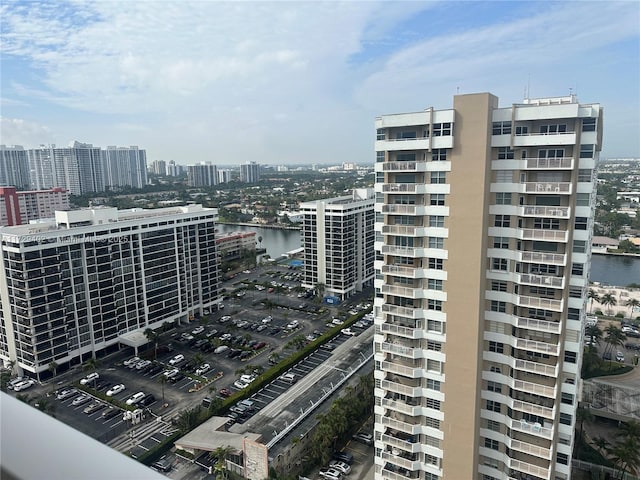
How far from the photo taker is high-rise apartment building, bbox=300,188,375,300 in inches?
666

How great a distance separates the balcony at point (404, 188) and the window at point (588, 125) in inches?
70.6

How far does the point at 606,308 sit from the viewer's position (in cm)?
1605

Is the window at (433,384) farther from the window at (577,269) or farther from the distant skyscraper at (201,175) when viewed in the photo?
the distant skyscraper at (201,175)

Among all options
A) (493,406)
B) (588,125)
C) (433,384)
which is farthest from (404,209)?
(493,406)

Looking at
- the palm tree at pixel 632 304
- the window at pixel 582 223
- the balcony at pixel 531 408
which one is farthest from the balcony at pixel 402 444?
the palm tree at pixel 632 304

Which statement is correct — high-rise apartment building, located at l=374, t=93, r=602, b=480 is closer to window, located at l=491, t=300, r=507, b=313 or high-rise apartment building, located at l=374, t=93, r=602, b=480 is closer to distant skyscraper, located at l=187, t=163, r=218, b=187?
window, located at l=491, t=300, r=507, b=313

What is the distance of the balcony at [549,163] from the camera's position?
15.9ft

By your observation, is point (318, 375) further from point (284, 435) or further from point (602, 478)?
point (602, 478)

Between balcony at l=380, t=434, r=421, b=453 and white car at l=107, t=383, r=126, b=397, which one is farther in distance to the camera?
white car at l=107, t=383, r=126, b=397

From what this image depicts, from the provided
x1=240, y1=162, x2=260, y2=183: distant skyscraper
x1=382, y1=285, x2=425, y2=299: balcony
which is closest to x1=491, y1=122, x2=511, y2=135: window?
x1=382, y1=285, x2=425, y2=299: balcony

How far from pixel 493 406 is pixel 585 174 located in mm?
3048

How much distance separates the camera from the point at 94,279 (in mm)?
12023

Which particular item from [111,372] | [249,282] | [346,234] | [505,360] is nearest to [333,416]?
[505,360]

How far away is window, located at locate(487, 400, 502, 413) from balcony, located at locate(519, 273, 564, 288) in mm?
1659
